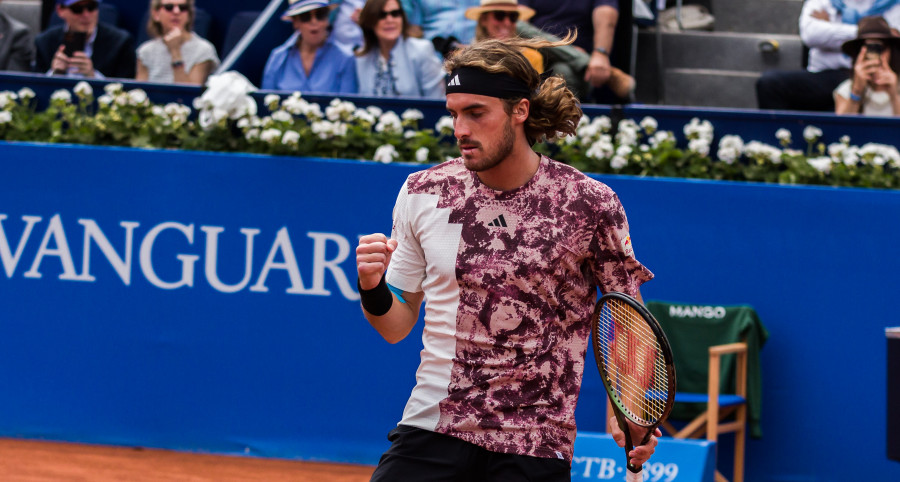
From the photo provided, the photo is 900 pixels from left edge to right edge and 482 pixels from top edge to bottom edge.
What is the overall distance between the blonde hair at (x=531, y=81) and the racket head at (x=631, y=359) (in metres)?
0.52

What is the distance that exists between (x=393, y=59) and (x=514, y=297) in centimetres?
442

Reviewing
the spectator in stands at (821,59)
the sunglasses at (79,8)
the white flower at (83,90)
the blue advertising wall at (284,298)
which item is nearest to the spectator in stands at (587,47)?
the spectator in stands at (821,59)

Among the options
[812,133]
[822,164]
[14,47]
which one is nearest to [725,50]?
[812,133]

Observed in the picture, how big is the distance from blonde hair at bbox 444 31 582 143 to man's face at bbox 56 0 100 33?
19.0 ft

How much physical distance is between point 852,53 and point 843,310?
74.1 inches

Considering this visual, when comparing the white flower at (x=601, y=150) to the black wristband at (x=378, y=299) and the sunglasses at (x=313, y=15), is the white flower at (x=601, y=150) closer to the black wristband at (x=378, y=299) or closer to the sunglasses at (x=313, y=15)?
the sunglasses at (x=313, y=15)

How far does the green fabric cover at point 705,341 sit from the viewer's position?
18.7 ft

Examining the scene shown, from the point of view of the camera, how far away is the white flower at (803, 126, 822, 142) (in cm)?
594

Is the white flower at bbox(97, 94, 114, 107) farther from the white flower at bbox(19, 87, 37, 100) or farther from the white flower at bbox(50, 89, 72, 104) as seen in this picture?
the white flower at bbox(19, 87, 37, 100)

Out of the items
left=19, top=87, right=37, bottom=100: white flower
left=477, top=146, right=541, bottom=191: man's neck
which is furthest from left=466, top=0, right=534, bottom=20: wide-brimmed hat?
left=477, top=146, right=541, bottom=191: man's neck

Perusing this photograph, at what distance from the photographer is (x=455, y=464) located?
9.80 feet

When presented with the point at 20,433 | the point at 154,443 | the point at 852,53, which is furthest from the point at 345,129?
the point at 852,53

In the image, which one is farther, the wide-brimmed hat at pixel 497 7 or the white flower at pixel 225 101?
the wide-brimmed hat at pixel 497 7

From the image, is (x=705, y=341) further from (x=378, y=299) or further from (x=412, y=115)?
(x=378, y=299)
